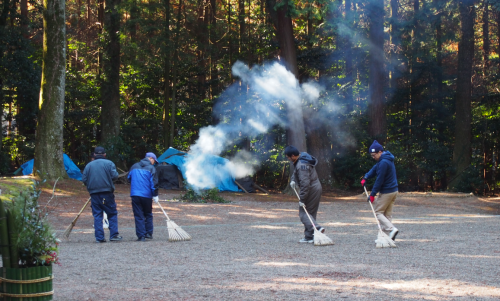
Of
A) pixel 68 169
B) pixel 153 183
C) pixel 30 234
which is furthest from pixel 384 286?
pixel 68 169

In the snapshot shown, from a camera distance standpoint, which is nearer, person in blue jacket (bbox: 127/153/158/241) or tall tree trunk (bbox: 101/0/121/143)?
person in blue jacket (bbox: 127/153/158/241)

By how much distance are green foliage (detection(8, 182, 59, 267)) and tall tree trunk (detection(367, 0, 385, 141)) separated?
76.0ft

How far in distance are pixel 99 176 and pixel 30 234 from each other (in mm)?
5649

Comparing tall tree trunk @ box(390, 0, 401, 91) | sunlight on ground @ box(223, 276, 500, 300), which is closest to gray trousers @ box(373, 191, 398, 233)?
sunlight on ground @ box(223, 276, 500, 300)

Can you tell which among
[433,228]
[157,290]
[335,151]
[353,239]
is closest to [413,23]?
[335,151]

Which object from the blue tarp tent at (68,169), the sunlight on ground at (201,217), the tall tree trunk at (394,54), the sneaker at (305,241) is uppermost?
the tall tree trunk at (394,54)

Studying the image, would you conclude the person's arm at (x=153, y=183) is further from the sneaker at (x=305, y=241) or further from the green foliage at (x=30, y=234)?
the green foliage at (x=30, y=234)

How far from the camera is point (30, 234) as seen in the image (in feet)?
13.8

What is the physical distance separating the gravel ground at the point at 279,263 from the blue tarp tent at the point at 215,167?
8777 millimetres

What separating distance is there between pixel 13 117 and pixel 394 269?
1090 inches

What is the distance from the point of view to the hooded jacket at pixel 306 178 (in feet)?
30.9

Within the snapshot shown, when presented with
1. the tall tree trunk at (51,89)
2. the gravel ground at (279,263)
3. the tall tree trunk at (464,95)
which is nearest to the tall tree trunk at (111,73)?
the tall tree trunk at (51,89)

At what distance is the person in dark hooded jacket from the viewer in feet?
30.9

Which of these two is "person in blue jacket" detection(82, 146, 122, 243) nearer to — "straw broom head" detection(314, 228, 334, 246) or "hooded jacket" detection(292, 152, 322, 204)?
"hooded jacket" detection(292, 152, 322, 204)
